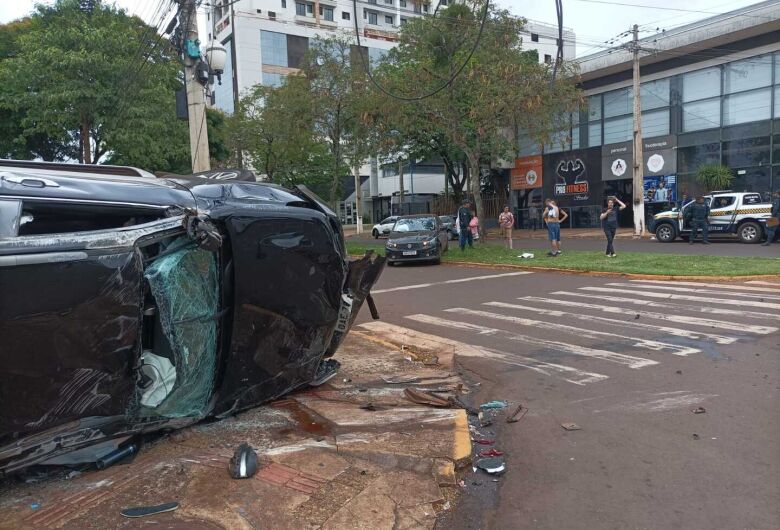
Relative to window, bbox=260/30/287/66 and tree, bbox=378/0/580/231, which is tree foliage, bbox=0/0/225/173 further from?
window, bbox=260/30/287/66

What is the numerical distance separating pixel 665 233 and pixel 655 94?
11.9 m

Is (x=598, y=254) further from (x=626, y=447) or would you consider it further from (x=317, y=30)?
(x=317, y=30)

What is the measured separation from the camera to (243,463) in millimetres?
3766

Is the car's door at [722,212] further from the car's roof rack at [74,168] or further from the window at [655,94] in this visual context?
the car's roof rack at [74,168]

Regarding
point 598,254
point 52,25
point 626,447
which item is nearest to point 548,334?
point 626,447

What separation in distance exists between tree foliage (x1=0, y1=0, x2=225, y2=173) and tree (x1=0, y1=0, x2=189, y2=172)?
0.08ft

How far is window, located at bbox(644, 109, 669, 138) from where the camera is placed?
30.8 metres

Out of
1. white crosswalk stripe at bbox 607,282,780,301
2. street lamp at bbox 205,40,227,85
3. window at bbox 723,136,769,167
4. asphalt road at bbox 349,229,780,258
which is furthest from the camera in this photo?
window at bbox 723,136,769,167

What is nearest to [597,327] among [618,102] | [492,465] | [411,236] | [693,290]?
[693,290]

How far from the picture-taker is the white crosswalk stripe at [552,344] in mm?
6691

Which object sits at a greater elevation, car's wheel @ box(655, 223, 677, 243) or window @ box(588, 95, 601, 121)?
window @ box(588, 95, 601, 121)

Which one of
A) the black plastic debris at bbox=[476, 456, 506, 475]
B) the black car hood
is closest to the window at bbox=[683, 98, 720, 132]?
the black car hood

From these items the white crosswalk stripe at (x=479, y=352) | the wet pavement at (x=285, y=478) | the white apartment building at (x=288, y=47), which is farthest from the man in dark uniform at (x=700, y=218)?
the white apartment building at (x=288, y=47)

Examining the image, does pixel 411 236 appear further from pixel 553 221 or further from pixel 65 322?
pixel 65 322
